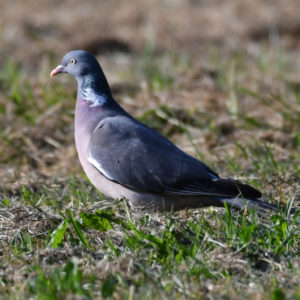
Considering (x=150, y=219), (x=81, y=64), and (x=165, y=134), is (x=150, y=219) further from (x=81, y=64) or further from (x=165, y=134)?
(x=165, y=134)

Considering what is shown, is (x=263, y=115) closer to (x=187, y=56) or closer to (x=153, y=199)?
(x=187, y=56)

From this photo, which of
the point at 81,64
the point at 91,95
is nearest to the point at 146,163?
the point at 91,95

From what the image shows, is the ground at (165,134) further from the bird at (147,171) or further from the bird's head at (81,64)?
the bird's head at (81,64)

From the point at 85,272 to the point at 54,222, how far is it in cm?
79

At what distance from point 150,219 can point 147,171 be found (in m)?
0.41

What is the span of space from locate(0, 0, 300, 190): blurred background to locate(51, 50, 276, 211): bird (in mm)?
876

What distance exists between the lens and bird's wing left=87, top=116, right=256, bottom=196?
13.3ft

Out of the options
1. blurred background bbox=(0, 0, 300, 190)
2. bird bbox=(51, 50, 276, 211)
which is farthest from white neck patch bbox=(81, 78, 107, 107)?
blurred background bbox=(0, 0, 300, 190)

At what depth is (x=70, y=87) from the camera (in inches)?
296

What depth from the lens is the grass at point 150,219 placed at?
122 inches

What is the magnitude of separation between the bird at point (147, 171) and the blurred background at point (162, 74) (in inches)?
34.5

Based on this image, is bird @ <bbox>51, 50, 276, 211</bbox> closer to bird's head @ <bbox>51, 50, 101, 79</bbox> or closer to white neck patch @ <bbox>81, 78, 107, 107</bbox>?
white neck patch @ <bbox>81, 78, 107, 107</bbox>

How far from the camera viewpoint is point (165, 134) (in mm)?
6352

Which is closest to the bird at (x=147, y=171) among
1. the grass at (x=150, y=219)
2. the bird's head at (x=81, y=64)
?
the grass at (x=150, y=219)
